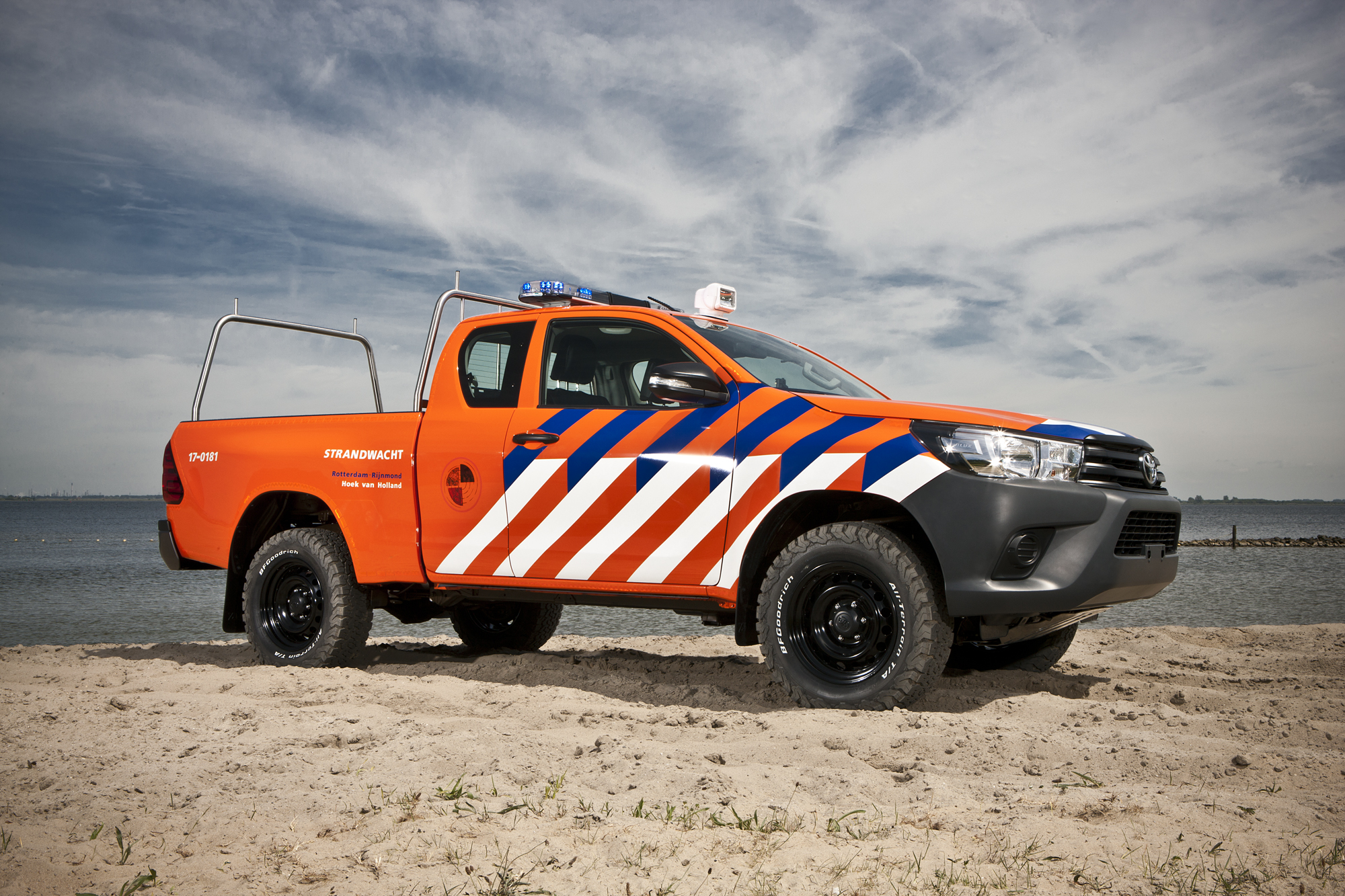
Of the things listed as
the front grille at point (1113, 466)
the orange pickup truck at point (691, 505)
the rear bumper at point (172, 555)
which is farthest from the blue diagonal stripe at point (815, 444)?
the rear bumper at point (172, 555)

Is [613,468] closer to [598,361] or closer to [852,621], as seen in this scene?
[598,361]

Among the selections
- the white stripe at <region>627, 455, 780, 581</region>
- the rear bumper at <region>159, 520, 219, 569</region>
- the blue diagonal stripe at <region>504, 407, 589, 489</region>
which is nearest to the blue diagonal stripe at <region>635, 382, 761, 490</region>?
the white stripe at <region>627, 455, 780, 581</region>

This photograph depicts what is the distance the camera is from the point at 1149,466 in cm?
461

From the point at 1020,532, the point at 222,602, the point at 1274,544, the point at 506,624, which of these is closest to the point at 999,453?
the point at 1020,532

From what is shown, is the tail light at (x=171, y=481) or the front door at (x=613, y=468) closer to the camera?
the front door at (x=613, y=468)

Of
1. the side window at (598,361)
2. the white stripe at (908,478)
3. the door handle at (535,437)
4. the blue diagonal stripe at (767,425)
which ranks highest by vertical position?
the side window at (598,361)

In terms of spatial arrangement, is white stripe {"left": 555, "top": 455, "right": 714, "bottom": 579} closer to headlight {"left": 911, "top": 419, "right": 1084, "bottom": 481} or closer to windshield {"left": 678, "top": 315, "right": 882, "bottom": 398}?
windshield {"left": 678, "top": 315, "right": 882, "bottom": 398}

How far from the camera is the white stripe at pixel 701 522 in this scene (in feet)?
14.6

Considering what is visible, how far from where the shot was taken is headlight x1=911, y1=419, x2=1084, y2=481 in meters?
4.09

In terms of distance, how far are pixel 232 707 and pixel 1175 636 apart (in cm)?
704

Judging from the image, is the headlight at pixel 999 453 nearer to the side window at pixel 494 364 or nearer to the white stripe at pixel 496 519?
the white stripe at pixel 496 519

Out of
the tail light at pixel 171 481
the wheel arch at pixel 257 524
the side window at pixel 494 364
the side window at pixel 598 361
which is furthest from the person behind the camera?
the tail light at pixel 171 481

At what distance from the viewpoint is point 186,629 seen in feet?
59.5

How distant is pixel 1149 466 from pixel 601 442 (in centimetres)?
273
